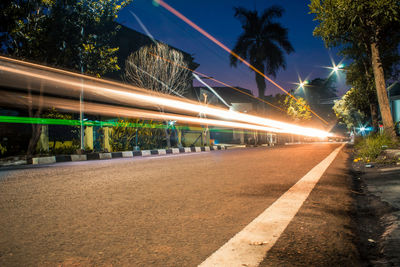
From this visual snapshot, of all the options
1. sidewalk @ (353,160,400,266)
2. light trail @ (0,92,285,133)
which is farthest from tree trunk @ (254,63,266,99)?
sidewalk @ (353,160,400,266)

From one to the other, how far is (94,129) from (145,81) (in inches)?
266

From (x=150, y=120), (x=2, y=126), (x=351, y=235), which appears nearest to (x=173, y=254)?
(x=351, y=235)

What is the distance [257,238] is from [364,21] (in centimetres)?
974

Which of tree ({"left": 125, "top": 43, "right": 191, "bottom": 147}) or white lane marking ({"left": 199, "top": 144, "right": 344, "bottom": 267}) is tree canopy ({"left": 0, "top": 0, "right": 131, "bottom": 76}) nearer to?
tree ({"left": 125, "top": 43, "right": 191, "bottom": 147})

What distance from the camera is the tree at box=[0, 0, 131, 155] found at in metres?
12.2

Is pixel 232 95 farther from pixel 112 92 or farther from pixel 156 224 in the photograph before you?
pixel 156 224

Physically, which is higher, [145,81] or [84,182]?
[145,81]

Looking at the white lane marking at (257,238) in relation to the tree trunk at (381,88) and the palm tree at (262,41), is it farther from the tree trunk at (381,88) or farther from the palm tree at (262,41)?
the palm tree at (262,41)

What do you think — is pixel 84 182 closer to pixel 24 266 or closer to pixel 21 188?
pixel 21 188

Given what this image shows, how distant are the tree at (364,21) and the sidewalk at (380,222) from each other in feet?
19.6

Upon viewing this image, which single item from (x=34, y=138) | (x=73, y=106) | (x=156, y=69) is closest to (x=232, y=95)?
(x=156, y=69)

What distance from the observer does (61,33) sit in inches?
534

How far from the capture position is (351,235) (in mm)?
2143

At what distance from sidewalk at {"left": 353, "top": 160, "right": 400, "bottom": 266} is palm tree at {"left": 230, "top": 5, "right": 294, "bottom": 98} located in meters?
26.8
